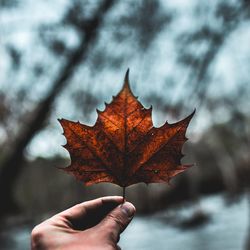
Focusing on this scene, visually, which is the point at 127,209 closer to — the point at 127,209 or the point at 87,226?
the point at 127,209

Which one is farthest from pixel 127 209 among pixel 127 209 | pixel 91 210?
pixel 91 210

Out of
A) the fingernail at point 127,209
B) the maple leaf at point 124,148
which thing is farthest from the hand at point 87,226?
the maple leaf at point 124,148

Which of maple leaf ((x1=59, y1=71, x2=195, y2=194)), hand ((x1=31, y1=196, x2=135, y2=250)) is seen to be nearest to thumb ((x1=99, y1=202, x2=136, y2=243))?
hand ((x1=31, y1=196, x2=135, y2=250))

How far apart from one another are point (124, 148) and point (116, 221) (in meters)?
0.27

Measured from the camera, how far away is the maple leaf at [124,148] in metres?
1.28

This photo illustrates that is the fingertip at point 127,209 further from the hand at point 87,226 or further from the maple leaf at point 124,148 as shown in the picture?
the maple leaf at point 124,148

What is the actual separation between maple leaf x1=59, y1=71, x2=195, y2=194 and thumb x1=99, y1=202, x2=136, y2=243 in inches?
4.8

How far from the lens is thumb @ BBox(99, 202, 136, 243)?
129cm

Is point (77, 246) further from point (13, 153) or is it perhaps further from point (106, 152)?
point (13, 153)

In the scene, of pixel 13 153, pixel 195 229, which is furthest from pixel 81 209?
pixel 195 229

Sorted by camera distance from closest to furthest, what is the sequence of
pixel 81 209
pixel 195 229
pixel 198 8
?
1. pixel 81 209
2. pixel 198 8
3. pixel 195 229

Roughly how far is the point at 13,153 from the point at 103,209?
6532 mm

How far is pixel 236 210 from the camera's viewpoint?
83.4 feet

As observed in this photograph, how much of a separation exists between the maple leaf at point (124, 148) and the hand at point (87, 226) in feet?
0.42
